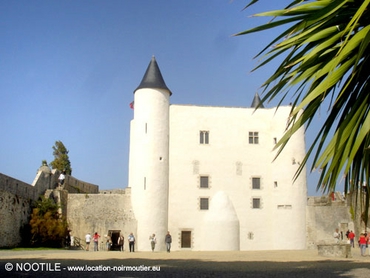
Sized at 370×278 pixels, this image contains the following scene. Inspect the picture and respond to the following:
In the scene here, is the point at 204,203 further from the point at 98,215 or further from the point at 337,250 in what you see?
the point at 337,250

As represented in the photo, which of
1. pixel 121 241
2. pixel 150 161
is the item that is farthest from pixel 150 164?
pixel 121 241

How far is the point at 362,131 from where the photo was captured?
5.03 metres

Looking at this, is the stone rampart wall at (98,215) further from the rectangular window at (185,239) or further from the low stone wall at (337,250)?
the low stone wall at (337,250)

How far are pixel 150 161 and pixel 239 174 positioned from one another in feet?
21.3

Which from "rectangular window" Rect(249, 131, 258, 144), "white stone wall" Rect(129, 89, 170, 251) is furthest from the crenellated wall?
"rectangular window" Rect(249, 131, 258, 144)

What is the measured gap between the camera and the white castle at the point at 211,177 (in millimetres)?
31359

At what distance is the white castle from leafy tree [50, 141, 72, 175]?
14086 mm

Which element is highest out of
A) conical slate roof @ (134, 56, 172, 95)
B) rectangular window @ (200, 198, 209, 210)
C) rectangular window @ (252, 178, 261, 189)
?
conical slate roof @ (134, 56, 172, 95)

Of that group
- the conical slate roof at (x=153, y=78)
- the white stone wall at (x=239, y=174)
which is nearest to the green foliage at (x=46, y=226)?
the white stone wall at (x=239, y=174)

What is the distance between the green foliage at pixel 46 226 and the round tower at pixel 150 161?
5126 mm

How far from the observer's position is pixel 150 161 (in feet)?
103

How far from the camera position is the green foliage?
Answer: 2652cm

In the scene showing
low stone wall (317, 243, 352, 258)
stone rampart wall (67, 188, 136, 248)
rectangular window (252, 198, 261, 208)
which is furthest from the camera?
rectangular window (252, 198, 261, 208)

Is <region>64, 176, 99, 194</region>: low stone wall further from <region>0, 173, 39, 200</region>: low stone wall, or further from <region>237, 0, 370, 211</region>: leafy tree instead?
<region>237, 0, 370, 211</region>: leafy tree
